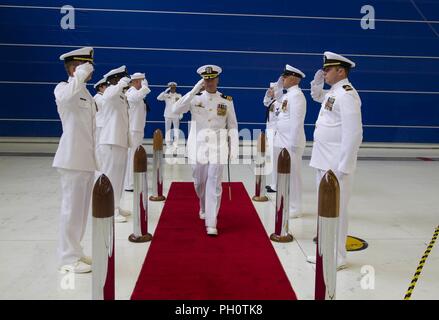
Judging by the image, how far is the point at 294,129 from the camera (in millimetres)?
5465

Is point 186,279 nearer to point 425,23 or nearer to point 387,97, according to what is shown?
point 387,97

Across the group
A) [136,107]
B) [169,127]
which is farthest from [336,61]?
[169,127]

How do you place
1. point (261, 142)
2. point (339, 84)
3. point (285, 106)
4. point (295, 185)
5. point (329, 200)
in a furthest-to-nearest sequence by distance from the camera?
point (261, 142)
point (285, 106)
point (295, 185)
point (339, 84)
point (329, 200)

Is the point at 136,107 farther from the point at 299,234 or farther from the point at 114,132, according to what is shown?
the point at 299,234

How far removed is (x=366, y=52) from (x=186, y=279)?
10.2 meters

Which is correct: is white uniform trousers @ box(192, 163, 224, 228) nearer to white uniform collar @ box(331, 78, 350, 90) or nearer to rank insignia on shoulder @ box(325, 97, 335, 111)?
rank insignia on shoulder @ box(325, 97, 335, 111)

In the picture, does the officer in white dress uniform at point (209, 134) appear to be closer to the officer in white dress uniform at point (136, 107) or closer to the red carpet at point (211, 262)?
the red carpet at point (211, 262)

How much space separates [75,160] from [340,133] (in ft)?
7.20

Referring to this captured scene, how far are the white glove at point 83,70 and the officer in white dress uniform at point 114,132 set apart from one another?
137cm

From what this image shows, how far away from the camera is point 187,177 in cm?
784

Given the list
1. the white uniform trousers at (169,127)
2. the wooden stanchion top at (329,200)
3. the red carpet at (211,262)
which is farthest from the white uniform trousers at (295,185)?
the white uniform trousers at (169,127)

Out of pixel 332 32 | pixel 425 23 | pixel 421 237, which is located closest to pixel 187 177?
pixel 421 237

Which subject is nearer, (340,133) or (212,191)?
(340,133)

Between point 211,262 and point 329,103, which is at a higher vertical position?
point 329,103
